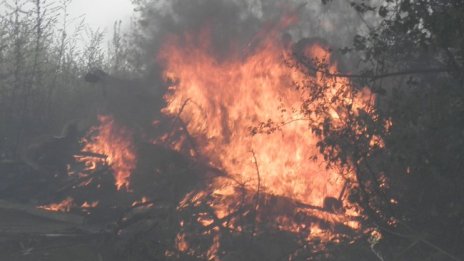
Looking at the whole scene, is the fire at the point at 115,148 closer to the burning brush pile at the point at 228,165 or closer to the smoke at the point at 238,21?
the burning brush pile at the point at 228,165

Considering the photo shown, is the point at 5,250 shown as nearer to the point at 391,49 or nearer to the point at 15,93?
the point at 391,49

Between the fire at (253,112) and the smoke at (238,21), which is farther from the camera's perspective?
the smoke at (238,21)

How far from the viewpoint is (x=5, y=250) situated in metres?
8.20

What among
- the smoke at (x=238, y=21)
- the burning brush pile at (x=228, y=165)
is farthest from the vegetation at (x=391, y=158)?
the smoke at (x=238, y=21)

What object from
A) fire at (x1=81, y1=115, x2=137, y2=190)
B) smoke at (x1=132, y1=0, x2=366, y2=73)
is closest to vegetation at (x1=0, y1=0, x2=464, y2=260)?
fire at (x1=81, y1=115, x2=137, y2=190)

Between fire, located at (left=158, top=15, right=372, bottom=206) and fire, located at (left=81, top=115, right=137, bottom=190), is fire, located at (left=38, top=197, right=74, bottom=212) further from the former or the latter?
fire, located at (left=158, top=15, right=372, bottom=206)

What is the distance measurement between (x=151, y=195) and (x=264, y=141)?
287 cm

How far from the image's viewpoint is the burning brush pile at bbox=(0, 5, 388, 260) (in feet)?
27.3

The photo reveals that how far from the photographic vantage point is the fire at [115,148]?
40.6 ft

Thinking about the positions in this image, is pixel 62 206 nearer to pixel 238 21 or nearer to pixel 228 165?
pixel 228 165

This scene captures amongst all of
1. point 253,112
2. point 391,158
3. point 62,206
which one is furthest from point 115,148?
point 391,158

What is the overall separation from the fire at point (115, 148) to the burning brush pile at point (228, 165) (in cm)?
4

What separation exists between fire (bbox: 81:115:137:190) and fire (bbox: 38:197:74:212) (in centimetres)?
117

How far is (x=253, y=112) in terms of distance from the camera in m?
11.6
